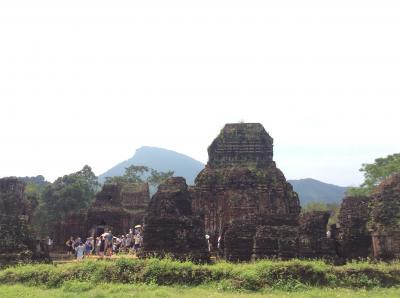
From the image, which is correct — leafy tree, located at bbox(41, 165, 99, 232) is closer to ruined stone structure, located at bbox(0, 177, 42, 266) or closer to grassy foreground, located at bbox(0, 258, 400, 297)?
ruined stone structure, located at bbox(0, 177, 42, 266)

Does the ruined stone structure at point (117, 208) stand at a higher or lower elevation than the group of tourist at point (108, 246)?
higher

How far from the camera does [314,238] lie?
14.0 m

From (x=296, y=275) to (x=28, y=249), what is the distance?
9486mm

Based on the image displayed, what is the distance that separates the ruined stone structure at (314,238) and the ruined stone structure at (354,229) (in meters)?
1.57

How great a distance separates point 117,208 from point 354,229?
1782 cm

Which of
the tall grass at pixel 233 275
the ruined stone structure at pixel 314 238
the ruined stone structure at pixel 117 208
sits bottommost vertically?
the tall grass at pixel 233 275

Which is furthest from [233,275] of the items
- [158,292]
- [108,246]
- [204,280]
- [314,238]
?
[108,246]

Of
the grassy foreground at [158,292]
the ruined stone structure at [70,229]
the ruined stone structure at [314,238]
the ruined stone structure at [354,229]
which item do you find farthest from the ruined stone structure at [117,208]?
the grassy foreground at [158,292]

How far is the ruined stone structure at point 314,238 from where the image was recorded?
13797mm

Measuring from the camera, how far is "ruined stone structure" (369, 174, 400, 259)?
13.7 metres

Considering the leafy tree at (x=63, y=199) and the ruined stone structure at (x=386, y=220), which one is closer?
the ruined stone structure at (x=386, y=220)

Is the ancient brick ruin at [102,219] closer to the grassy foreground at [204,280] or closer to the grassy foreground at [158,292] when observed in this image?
the grassy foreground at [204,280]

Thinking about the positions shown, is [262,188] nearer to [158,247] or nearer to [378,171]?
[158,247]

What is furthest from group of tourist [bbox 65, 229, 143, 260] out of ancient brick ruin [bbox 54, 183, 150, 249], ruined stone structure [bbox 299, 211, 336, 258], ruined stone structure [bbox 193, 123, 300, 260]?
ruined stone structure [bbox 299, 211, 336, 258]
